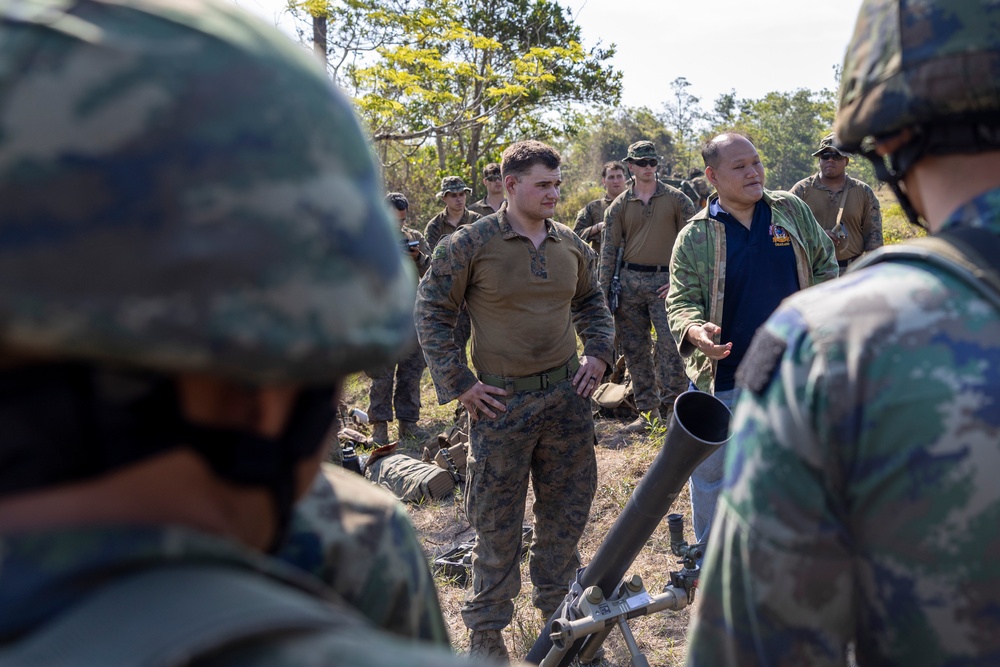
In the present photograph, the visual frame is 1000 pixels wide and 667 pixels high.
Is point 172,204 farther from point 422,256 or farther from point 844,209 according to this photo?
point 844,209

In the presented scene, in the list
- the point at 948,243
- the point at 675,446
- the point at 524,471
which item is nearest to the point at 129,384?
the point at 948,243

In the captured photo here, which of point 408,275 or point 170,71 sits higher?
point 170,71

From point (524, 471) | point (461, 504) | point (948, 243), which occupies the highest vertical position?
point (948, 243)

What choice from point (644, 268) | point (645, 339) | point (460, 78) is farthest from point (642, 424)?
point (460, 78)

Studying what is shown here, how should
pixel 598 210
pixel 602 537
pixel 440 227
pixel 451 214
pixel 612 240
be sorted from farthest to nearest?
pixel 598 210, pixel 440 227, pixel 451 214, pixel 612 240, pixel 602 537

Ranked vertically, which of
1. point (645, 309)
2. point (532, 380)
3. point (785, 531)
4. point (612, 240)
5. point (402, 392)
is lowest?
point (402, 392)

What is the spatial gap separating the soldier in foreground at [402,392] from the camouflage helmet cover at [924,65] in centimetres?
625

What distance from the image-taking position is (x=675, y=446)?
8.31 ft

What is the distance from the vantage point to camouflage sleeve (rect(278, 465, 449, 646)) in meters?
1.13

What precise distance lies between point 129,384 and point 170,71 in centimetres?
27

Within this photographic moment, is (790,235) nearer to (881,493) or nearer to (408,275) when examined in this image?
(881,493)

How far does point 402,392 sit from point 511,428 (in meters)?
3.83

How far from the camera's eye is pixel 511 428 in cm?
393

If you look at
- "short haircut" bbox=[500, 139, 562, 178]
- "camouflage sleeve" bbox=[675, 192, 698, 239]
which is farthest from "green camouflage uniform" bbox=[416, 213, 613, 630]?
"camouflage sleeve" bbox=[675, 192, 698, 239]
